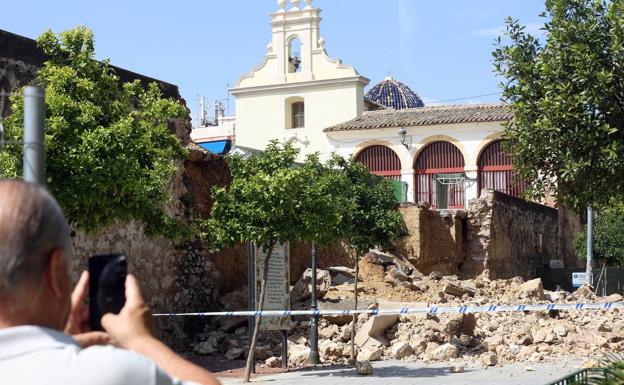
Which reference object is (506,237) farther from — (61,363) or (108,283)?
(61,363)

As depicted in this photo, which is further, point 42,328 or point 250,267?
point 250,267

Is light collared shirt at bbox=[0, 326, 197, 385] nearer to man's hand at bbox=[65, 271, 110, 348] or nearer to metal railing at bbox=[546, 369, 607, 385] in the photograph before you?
man's hand at bbox=[65, 271, 110, 348]

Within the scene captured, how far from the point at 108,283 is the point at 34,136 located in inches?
144

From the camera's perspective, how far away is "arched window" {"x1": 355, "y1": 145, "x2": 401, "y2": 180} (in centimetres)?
4966

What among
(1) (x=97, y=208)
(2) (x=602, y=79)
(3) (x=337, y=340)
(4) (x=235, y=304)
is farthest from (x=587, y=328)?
(1) (x=97, y=208)

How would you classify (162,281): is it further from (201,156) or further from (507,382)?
(507,382)

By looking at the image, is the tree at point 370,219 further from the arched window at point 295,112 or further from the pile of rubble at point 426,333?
the arched window at point 295,112

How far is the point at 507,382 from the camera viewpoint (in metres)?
17.7

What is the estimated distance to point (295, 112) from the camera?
185ft

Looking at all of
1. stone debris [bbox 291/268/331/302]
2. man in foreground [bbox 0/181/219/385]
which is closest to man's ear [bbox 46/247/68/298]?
man in foreground [bbox 0/181/219/385]

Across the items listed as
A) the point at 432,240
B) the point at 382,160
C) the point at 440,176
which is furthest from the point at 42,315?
the point at 382,160

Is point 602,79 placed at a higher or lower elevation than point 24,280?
higher

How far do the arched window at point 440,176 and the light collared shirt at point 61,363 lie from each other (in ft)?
154

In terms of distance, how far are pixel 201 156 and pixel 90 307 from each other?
22164 millimetres
